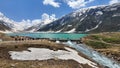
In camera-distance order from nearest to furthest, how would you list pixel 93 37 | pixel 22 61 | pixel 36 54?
pixel 22 61 < pixel 36 54 < pixel 93 37

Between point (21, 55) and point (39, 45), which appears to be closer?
point (21, 55)

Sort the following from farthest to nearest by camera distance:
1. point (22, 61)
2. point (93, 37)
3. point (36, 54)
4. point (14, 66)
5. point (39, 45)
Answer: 1. point (93, 37)
2. point (39, 45)
3. point (36, 54)
4. point (22, 61)
5. point (14, 66)

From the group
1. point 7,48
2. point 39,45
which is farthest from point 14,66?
point 39,45

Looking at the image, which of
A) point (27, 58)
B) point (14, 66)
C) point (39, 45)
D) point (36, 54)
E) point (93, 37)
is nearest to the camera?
point (14, 66)

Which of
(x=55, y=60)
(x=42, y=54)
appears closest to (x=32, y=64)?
(x=55, y=60)

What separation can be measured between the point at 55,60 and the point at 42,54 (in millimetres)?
5344

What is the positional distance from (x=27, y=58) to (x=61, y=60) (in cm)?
640

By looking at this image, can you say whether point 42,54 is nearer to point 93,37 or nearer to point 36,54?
point 36,54

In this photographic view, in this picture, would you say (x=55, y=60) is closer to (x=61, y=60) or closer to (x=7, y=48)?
(x=61, y=60)

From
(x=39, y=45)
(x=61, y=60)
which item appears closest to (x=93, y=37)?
(x=39, y=45)

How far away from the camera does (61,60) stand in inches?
1861

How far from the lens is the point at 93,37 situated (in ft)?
616

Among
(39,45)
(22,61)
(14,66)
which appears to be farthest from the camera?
(39,45)

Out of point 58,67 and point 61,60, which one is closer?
point 58,67
